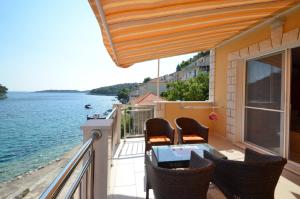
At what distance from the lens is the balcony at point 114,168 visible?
1555 millimetres

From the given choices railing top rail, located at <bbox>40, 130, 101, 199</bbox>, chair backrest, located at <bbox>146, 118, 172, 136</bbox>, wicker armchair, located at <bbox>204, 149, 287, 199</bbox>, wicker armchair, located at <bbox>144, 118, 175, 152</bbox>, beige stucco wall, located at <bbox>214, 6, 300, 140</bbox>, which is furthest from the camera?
chair backrest, located at <bbox>146, 118, 172, 136</bbox>

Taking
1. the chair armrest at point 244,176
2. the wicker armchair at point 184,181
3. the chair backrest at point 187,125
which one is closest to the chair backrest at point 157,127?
the chair backrest at point 187,125

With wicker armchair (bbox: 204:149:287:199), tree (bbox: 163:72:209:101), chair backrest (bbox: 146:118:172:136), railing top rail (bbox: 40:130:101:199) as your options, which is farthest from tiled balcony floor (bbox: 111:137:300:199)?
tree (bbox: 163:72:209:101)

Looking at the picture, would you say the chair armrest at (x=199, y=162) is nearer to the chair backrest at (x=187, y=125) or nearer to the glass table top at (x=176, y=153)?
the glass table top at (x=176, y=153)

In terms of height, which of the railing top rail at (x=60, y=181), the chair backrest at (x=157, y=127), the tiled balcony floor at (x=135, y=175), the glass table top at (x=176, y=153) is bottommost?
the tiled balcony floor at (x=135, y=175)

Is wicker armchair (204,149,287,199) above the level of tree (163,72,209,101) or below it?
below

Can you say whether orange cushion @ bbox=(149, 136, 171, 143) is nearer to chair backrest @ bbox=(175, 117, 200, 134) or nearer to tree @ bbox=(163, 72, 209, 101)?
chair backrest @ bbox=(175, 117, 200, 134)

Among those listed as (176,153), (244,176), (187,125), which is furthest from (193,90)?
(244,176)

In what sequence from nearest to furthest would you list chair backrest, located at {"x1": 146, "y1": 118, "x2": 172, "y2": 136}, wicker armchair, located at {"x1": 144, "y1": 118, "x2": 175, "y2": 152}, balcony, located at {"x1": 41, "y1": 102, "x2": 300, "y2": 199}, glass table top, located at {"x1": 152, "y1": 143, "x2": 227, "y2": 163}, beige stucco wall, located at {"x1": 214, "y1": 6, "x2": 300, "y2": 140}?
balcony, located at {"x1": 41, "y1": 102, "x2": 300, "y2": 199} → glass table top, located at {"x1": 152, "y1": 143, "x2": 227, "y2": 163} → wicker armchair, located at {"x1": 144, "y1": 118, "x2": 175, "y2": 152} → beige stucco wall, located at {"x1": 214, "y1": 6, "x2": 300, "y2": 140} → chair backrest, located at {"x1": 146, "y1": 118, "x2": 172, "y2": 136}

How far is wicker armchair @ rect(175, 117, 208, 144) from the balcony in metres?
0.92

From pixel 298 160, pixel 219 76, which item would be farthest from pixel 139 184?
pixel 219 76

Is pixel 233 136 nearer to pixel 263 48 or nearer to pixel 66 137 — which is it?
pixel 263 48

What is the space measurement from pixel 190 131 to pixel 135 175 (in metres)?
2.04

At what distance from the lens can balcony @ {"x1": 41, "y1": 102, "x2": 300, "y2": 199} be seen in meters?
1.56
